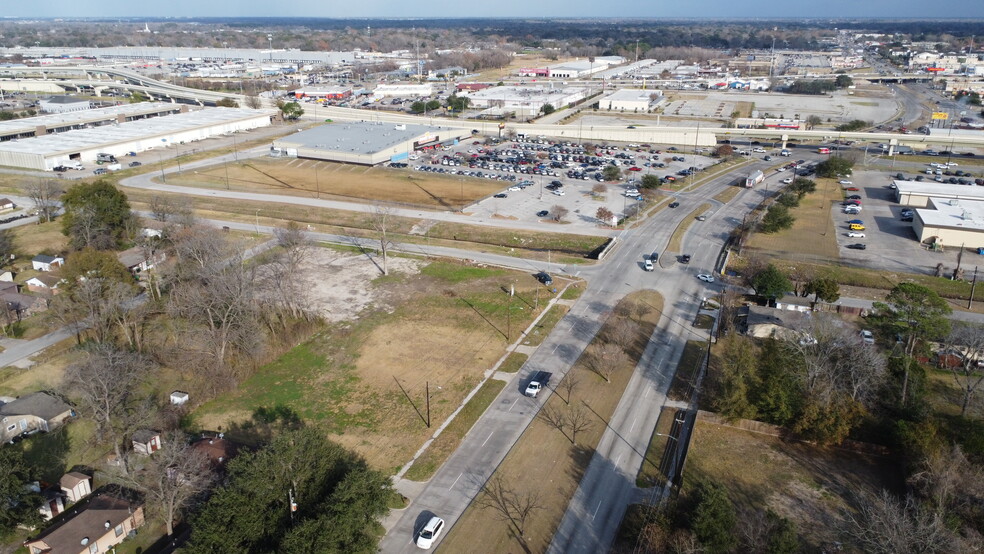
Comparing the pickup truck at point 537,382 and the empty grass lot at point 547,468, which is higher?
the pickup truck at point 537,382

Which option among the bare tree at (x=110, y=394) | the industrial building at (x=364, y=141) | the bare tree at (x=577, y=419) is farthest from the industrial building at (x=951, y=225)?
the industrial building at (x=364, y=141)

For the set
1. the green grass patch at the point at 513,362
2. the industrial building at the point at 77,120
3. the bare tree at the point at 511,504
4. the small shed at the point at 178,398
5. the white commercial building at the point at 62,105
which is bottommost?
the bare tree at the point at 511,504

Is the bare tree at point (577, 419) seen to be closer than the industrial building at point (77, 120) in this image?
Yes

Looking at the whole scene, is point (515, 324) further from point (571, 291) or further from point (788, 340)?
point (788, 340)

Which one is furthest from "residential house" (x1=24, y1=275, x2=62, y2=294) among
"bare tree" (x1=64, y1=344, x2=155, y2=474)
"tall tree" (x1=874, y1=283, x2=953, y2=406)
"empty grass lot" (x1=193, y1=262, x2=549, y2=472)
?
"tall tree" (x1=874, y1=283, x2=953, y2=406)

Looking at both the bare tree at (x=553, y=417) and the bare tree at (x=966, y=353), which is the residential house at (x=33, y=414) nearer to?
the bare tree at (x=553, y=417)

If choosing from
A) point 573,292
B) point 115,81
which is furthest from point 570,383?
point 115,81

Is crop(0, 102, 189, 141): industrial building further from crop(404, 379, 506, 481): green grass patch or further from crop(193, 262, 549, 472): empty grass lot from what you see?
crop(404, 379, 506, 481): green grass patch

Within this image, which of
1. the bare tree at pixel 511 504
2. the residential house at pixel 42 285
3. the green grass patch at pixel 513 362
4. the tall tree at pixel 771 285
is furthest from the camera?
the residential house at pixel 42 285
